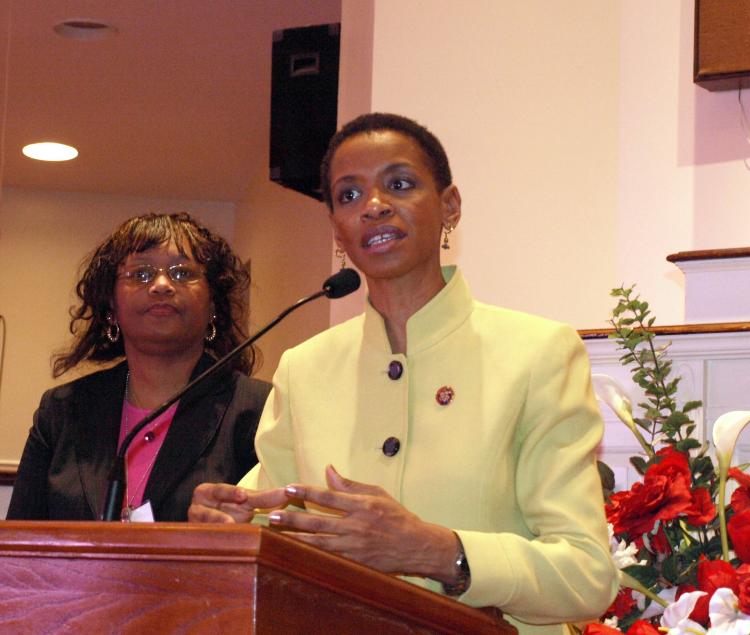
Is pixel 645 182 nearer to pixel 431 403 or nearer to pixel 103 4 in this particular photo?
pixel 431 403

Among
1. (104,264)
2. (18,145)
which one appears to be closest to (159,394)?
(104,264)

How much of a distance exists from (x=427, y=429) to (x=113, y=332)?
123 cm

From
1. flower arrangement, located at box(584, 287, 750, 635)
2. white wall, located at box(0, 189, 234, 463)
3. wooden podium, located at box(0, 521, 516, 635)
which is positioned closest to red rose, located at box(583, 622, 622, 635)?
flower arrangement, located at box(584, 287, 750, 635)

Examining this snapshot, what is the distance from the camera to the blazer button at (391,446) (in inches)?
69.1

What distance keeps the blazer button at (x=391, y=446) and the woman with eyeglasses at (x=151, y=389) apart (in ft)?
2.53

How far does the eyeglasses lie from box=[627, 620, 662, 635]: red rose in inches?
45.8

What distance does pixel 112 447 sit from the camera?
2568 mm

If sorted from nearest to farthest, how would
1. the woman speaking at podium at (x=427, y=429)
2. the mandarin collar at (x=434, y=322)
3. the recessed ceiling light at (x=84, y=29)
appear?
1. the woman speaking at podium at (x=427, y=429)
2. the mandarin collar at (x=434, y=322)
3. the recessed ceiling light at (x=84, y=29)

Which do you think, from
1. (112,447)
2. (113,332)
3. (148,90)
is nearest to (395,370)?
(112,447)

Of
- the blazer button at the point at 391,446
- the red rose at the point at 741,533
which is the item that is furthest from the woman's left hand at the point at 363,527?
the red rose at the point at 741,533

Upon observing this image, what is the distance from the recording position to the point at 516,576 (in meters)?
1.53

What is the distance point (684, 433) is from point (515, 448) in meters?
0.79

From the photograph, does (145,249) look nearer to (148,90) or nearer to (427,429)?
(427,429)

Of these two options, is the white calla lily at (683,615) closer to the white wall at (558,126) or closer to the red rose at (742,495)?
the red rose at (742,495)
